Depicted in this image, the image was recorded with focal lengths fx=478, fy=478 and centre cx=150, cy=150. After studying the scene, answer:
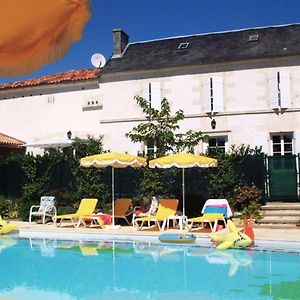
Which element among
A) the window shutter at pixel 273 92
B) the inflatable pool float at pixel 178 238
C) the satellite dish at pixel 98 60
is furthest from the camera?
the satellite dish at pixel 98 60

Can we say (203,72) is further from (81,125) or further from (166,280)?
(166,280)

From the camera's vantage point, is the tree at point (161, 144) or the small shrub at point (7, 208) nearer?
the tree at point (161, 144)

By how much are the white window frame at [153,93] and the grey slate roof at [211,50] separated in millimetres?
810

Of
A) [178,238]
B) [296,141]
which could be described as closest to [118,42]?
[296,141]

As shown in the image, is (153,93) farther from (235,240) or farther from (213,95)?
(235,240)

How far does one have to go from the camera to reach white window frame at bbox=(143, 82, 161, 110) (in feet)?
73.6

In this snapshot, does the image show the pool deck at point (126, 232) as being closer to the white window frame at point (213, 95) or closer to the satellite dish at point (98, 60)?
the white window frame at point (213, 95)

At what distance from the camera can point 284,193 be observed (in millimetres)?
17438

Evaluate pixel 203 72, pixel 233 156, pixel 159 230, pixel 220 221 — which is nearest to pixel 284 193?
pixel 233 156

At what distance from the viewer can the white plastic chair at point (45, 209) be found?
56.4 feet

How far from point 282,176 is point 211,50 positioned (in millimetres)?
8175

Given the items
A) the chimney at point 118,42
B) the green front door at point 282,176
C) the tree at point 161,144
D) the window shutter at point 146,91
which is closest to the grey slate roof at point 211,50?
the chimney at point 118,42

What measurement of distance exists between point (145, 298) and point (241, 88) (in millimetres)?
14941

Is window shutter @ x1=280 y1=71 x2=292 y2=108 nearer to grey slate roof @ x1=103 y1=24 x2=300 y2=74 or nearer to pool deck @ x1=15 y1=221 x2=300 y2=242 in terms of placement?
grey slate roof @ x1=103 y1=24 x2=300 y2=74
